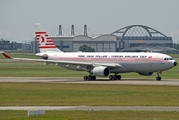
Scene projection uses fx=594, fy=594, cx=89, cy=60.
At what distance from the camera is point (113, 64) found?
79250mm

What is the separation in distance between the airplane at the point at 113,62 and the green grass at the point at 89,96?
16.5 m

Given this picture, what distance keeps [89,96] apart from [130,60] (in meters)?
27.6

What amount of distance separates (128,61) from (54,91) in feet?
76.2

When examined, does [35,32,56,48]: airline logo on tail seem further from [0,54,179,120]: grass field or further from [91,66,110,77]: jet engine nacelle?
[0,54,179,120]: grass field

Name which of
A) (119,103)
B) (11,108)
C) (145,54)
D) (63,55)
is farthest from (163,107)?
(63,55)

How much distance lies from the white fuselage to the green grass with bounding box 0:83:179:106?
16.4 metres

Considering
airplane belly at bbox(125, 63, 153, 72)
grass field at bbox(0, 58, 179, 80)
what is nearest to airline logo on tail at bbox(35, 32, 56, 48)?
grass field at bbox(0, 58, 179, 80)

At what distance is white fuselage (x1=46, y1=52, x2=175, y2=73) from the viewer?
76375 millimetres

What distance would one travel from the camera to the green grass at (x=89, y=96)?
45.1m

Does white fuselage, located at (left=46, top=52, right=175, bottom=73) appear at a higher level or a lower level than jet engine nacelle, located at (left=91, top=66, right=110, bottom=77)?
higher

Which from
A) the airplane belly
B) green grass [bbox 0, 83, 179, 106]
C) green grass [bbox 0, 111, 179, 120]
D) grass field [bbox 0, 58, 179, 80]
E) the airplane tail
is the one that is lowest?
green grass [bbox 0, 111, 179, 120]

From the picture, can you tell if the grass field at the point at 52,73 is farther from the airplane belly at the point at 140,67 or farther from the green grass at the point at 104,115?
the green grass at the point at 104,115

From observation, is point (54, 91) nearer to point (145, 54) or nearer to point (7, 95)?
point (7, 95)

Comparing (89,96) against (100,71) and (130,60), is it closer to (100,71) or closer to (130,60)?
(100,71)
